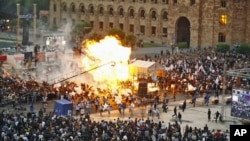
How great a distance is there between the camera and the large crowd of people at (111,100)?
1441 inches

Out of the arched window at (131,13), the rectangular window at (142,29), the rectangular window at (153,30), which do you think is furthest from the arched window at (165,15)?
the arched window at (131,13)

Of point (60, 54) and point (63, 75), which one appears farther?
point (60, 54)

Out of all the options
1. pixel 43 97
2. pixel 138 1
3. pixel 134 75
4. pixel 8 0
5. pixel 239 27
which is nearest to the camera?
pixel 43 97

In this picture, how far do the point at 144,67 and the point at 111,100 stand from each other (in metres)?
8.00

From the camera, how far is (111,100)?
52.9m

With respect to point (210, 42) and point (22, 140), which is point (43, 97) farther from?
point (210, 42)

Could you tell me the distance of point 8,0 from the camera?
115562 millimetres

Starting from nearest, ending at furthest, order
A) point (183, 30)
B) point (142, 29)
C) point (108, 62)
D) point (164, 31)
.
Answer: point (108, 62) → point (183, 30) → point (164, 31) → point (142, 29)

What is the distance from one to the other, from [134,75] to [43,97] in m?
12.0

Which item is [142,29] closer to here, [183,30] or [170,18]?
[170,18]

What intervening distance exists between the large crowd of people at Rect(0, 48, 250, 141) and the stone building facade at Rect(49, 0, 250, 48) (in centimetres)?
695

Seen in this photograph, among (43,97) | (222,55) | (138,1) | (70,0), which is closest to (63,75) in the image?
(43,97)

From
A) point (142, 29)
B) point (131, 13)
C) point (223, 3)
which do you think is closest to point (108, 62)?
point (223, 3)

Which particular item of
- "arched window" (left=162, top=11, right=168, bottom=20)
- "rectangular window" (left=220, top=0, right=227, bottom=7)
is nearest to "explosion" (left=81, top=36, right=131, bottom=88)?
"rectangular window" (left=220, top=0, right=227, bottom=7)
